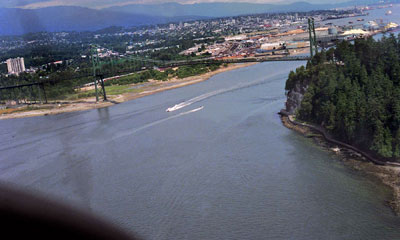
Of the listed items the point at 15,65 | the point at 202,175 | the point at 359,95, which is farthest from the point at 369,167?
the point at 15,65

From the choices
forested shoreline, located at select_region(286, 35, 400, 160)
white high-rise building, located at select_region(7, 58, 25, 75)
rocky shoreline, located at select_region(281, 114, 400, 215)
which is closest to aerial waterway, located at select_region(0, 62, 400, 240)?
rocky shoreline, located at select_region(281, 114, 400, 215)

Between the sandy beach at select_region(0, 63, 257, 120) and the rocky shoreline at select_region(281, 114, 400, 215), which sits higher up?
the sandy beach at select_region(0, 63, 257, 120)

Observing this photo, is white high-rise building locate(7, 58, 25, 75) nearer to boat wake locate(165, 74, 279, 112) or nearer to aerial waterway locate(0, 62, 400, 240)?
aerial waterway locate(0, 62, 400, 240)

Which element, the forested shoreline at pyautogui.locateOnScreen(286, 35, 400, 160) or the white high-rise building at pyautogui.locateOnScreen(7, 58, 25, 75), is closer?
the forested shoreline at pyautogui.locateOnScreen(286, 35, 400, 160)

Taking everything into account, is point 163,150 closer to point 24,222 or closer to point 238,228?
point 238,228

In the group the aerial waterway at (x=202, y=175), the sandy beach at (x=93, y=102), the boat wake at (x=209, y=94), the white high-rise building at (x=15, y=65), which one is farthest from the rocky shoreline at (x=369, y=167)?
the white high-rise building at (x=15, y=65)

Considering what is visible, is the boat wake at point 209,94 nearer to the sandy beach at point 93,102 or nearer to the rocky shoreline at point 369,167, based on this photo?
the sandy beach at point 93,102
